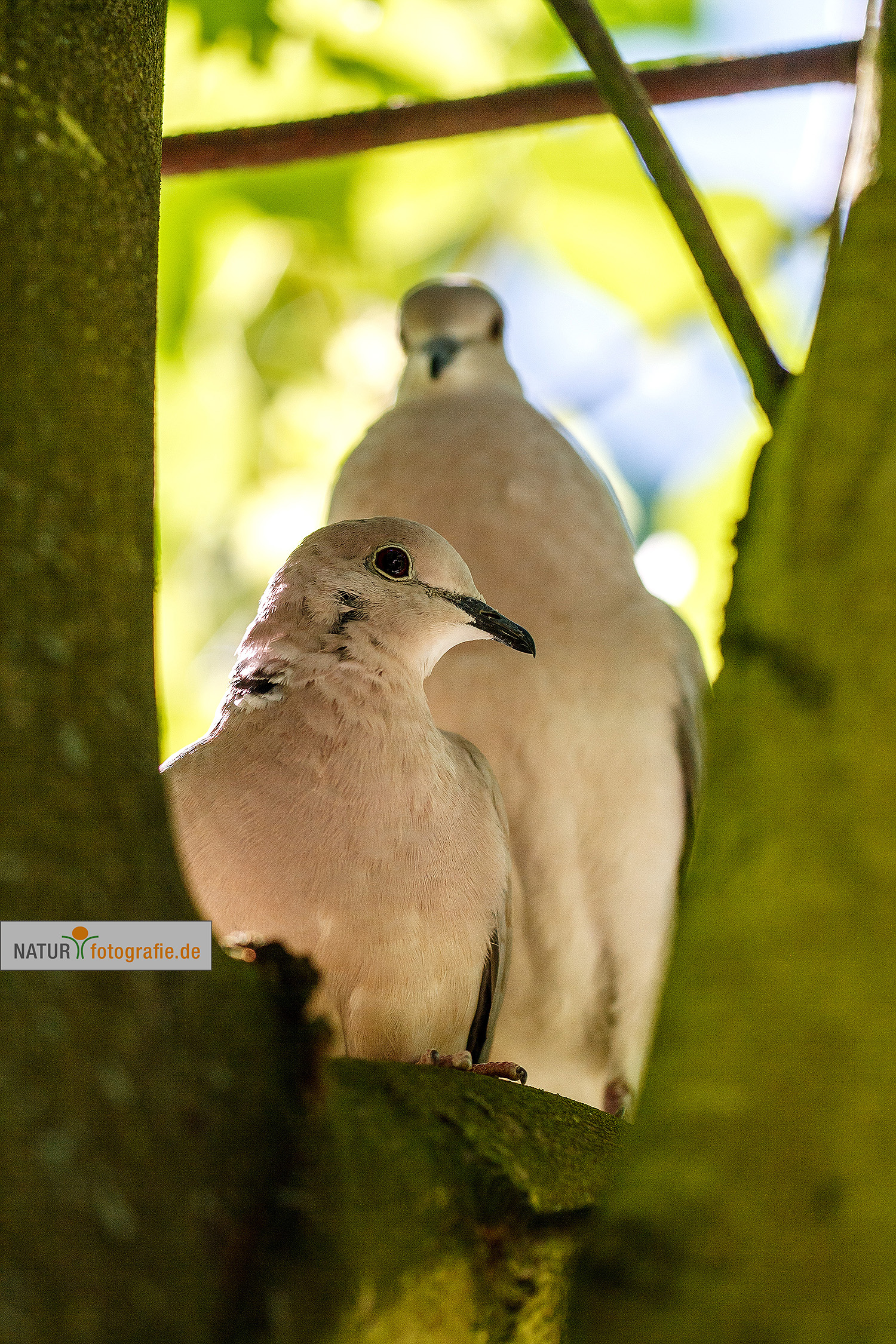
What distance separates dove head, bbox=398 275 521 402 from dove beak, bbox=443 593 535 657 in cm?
69

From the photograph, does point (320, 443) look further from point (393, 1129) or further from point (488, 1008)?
point (393, 1129)

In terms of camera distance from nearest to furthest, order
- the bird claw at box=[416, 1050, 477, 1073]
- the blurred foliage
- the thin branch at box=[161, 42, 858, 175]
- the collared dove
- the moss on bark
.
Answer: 1. the moss on bark
2. the bird claw at box=[416, 1050, 477, 1073]
3. the thin branch at box=[161, 42, 858, 175]
4. the collared dove
5. the blurred foliage

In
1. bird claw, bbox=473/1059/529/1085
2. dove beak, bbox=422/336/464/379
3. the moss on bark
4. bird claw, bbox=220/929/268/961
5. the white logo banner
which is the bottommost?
the moss on bark

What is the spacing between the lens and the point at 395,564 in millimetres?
1387

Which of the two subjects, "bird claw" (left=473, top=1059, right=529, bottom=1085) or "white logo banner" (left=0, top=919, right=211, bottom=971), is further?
"bird claw" (left=473, top=1059, right=529, bottom=1085)

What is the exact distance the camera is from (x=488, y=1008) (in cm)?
138

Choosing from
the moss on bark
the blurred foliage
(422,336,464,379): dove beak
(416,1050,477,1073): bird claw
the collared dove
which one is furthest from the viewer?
the blurred foliage

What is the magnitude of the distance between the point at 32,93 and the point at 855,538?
47 cm

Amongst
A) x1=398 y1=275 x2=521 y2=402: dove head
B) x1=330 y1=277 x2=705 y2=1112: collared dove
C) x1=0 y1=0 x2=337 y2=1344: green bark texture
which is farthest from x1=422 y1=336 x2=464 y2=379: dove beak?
x1=0 y1=0 x2=337 y2=1344: green bark texture

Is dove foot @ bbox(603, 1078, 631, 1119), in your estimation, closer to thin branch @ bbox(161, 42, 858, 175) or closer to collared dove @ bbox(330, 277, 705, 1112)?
collared dove @ bbox(330, 277, 705, 1112)

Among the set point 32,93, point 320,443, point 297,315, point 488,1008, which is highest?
point 297,315

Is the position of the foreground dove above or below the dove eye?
below

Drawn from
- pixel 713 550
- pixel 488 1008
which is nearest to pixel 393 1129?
pixel 488 1008

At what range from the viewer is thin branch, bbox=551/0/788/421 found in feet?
2.77
